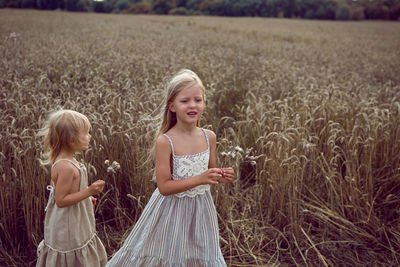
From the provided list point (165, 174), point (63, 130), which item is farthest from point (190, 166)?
point (63, 130)

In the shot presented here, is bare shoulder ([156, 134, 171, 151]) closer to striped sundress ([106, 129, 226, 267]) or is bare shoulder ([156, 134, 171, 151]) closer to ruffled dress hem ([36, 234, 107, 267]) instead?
striped sundress ([106, 129, 226, 267])

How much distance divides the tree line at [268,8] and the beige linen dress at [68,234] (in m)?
40.0

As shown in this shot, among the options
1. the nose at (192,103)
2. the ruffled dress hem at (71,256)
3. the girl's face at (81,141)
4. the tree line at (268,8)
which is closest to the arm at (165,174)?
the nose at (192,103)

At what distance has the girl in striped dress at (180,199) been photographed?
183cm

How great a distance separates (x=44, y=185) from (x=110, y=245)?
750 mm

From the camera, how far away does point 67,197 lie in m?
1.78

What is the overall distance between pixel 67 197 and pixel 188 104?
0.84 meters

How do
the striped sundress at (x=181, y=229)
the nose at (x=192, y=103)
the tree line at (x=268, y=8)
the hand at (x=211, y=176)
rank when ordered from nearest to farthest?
the hand at (x=211, y=176), the nose at (x=192, y=103), the striped sundress at (x=181, y=229), the tree line at (x=268, y=8)

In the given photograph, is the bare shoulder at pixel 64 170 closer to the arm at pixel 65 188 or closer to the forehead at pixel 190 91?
the arm at pixel 65 188

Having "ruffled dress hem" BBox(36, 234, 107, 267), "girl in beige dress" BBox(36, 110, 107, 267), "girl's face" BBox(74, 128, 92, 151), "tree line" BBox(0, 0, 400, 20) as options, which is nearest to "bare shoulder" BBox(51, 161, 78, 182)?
"girl in beige dress" BBox(36, 110, 107, 267)

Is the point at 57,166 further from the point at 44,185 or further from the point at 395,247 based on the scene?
the point at 395,247

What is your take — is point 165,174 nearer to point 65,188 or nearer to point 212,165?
point 212,165

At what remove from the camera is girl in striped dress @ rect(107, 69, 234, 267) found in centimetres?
183

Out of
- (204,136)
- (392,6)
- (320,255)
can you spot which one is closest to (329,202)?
(320,255)
